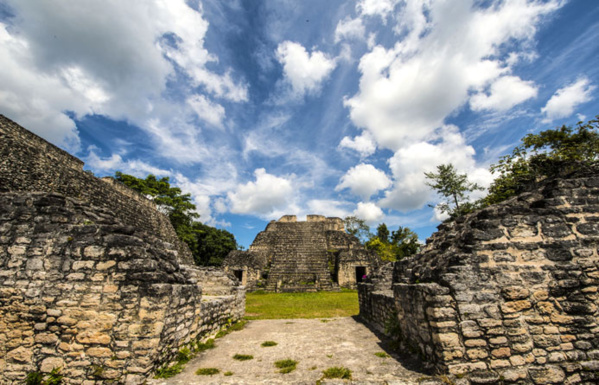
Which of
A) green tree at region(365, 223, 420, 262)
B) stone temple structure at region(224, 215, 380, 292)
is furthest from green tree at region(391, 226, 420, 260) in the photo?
stone temple structure at region(224, 215, 380, 292)

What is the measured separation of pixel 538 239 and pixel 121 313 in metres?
6.77

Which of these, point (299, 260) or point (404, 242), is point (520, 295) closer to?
point (299, 260)

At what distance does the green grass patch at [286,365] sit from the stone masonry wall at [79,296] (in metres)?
1.88

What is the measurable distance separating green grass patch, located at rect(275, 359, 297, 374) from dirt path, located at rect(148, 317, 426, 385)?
0.29 feet

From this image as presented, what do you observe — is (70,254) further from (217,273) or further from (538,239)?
(538,239)

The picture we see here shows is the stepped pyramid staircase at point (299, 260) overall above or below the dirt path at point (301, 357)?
above

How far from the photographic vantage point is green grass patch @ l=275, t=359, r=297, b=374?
4.14 m

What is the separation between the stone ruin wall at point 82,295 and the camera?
12.5ft

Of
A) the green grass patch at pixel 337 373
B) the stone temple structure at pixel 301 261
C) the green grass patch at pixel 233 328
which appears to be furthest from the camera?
the stone temple structure at pixel 301 261

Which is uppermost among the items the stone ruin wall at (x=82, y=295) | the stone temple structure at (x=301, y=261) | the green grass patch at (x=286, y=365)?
the stone temple structure at (x=301, y=261)

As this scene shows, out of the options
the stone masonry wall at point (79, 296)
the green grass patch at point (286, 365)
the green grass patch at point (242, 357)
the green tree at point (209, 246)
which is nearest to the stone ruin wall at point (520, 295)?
the green grass patch at point (286, 365)

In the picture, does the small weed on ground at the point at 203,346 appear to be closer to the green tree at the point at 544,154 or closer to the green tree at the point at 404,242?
the green tree at the point at 544,154

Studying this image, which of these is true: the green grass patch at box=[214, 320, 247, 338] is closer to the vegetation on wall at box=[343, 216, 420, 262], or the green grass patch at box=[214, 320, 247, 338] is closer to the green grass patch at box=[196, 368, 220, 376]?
the green grass patch at box=[196, 368, 220, 376]

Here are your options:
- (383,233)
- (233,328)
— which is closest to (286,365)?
(233,328)
